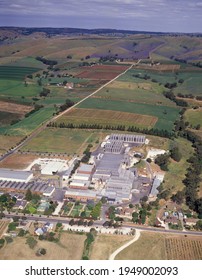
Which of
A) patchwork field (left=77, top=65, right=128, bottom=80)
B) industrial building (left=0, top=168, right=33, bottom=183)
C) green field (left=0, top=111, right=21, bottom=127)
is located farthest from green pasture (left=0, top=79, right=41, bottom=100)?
industrial building (left=0, top=168, right=33, bottom=183)

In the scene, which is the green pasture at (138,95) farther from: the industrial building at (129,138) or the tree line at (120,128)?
the industrial building at (129,138)

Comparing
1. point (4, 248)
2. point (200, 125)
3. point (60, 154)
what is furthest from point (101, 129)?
point (4, 248)

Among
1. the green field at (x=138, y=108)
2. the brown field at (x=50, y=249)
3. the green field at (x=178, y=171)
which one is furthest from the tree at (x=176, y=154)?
the brown field at (x=50, y=249)

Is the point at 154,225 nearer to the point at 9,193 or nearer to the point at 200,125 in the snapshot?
the point at 9,193

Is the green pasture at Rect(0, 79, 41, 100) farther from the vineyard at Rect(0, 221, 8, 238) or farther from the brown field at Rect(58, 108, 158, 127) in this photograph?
the vineyard at Rect(0, 221, 8, 238)

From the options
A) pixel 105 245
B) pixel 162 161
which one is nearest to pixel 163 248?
pixel 105 245
